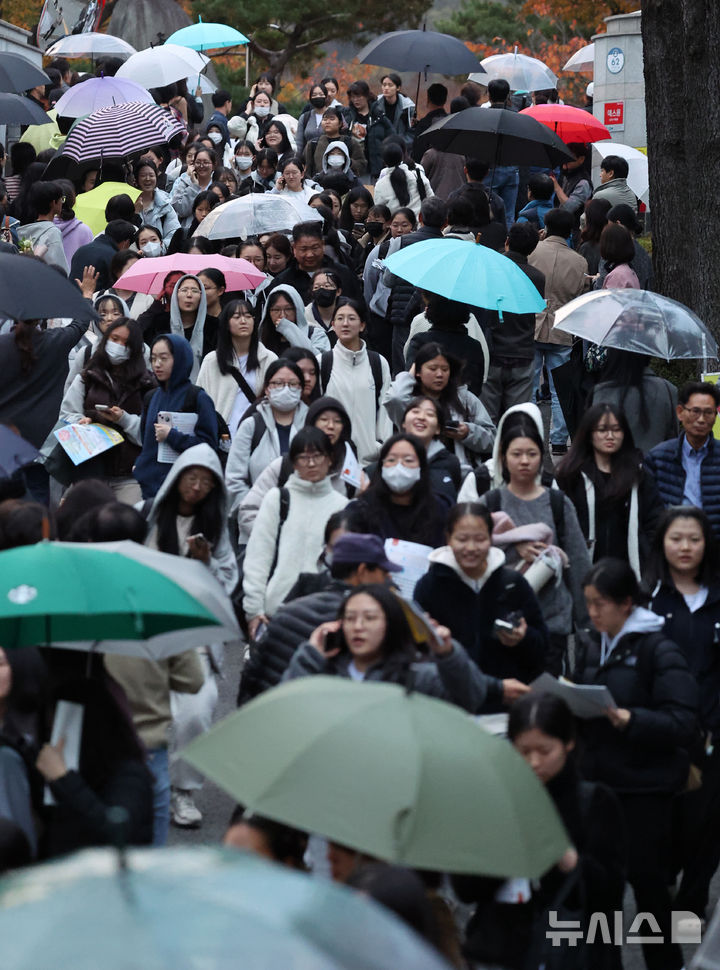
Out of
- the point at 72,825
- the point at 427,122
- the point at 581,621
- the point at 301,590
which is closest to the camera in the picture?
the point at 72,825

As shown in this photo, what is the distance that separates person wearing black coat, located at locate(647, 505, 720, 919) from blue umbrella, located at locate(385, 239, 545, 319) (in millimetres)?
3191

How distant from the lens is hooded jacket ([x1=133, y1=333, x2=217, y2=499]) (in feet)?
26.8

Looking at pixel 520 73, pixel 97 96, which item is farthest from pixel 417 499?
pixel 520 73

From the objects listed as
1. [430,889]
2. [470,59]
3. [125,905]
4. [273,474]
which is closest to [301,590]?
[273,474]

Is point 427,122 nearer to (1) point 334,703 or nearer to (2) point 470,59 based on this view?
(2) point 470,59

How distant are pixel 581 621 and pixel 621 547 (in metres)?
0.61

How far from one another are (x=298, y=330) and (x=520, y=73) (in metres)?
12.4

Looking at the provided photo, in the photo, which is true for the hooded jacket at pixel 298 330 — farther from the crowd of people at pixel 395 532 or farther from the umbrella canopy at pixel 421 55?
the umbrella canopy at pixel 421 55

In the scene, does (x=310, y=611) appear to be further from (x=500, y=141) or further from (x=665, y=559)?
(x=500, y=141)

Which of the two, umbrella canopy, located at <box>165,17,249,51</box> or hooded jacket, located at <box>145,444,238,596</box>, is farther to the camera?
umbrella canopy, located at <box>165,17,249,51</box>

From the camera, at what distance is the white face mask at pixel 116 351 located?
8523 millimetres

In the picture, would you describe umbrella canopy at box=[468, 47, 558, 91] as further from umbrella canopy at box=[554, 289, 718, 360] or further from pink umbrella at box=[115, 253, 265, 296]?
umbrella canopy at box=[554, 289, 718, 360]

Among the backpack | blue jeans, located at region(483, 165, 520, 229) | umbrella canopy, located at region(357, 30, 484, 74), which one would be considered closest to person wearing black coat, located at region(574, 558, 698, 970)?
the backpack

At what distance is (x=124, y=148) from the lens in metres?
14.2
